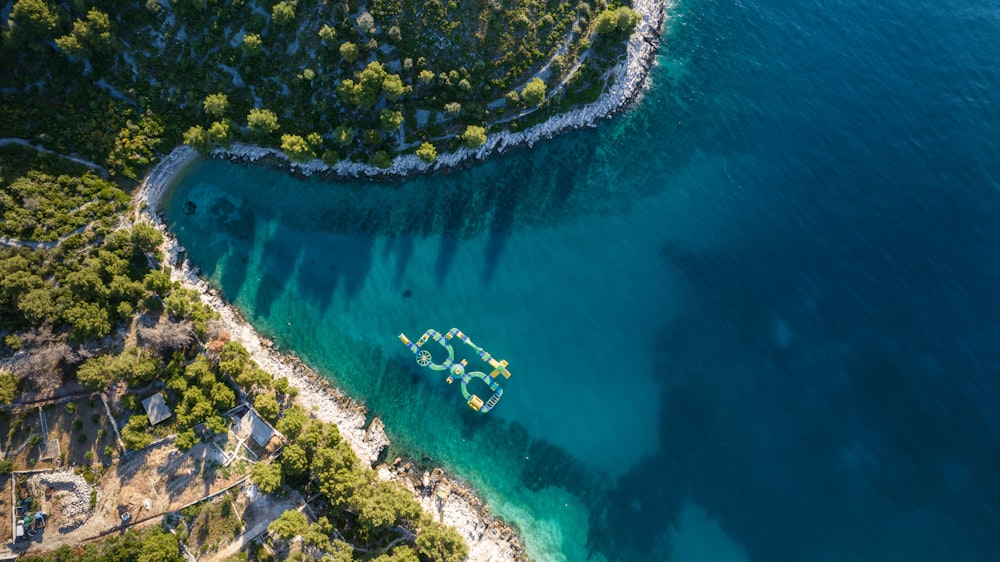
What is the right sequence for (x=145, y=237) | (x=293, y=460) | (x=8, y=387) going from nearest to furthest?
1. (x=8, y=387)
2. (x=293, y=460)
3. (x=145, y=237)

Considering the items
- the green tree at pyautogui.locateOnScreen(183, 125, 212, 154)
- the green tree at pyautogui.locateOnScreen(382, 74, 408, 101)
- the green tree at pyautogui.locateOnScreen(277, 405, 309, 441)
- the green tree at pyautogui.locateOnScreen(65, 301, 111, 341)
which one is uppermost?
the green tree at pyautogui.locateOnScreen(382, 74, 408, 101)

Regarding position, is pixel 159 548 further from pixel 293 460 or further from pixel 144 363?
pixel 144 363

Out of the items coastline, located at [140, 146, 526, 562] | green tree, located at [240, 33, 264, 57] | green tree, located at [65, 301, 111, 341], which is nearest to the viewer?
green tree, located at [65, 301, 111, 341]

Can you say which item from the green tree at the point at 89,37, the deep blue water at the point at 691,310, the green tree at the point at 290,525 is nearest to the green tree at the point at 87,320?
the deep blue water at the point at 691,310

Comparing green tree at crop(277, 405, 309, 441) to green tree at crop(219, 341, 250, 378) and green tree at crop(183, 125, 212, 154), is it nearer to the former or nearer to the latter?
green tree at crop(219, 341, 250, 378)

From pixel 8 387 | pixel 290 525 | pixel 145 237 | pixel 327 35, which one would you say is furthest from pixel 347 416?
pixel 327 35

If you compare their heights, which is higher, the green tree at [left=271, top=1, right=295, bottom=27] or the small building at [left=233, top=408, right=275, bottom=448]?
the green tree at [left=271, top=1, right=295, bottom=27]

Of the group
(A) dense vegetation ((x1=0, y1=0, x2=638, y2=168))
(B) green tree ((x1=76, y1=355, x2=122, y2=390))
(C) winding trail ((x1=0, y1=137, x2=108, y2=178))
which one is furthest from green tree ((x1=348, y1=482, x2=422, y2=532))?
(C) winding trail ((x1=0, y1=137, x2=108, y2=178))

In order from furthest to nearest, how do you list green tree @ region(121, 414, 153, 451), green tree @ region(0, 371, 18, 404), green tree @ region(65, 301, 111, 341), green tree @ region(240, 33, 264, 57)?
green tree @ region(240, 33, 264, 57)
green tree @ region(65, 301, 111, 341)
green tree @ region(121, 414, 153, 451)
green tree @ region(0, 371, 18, 404)
